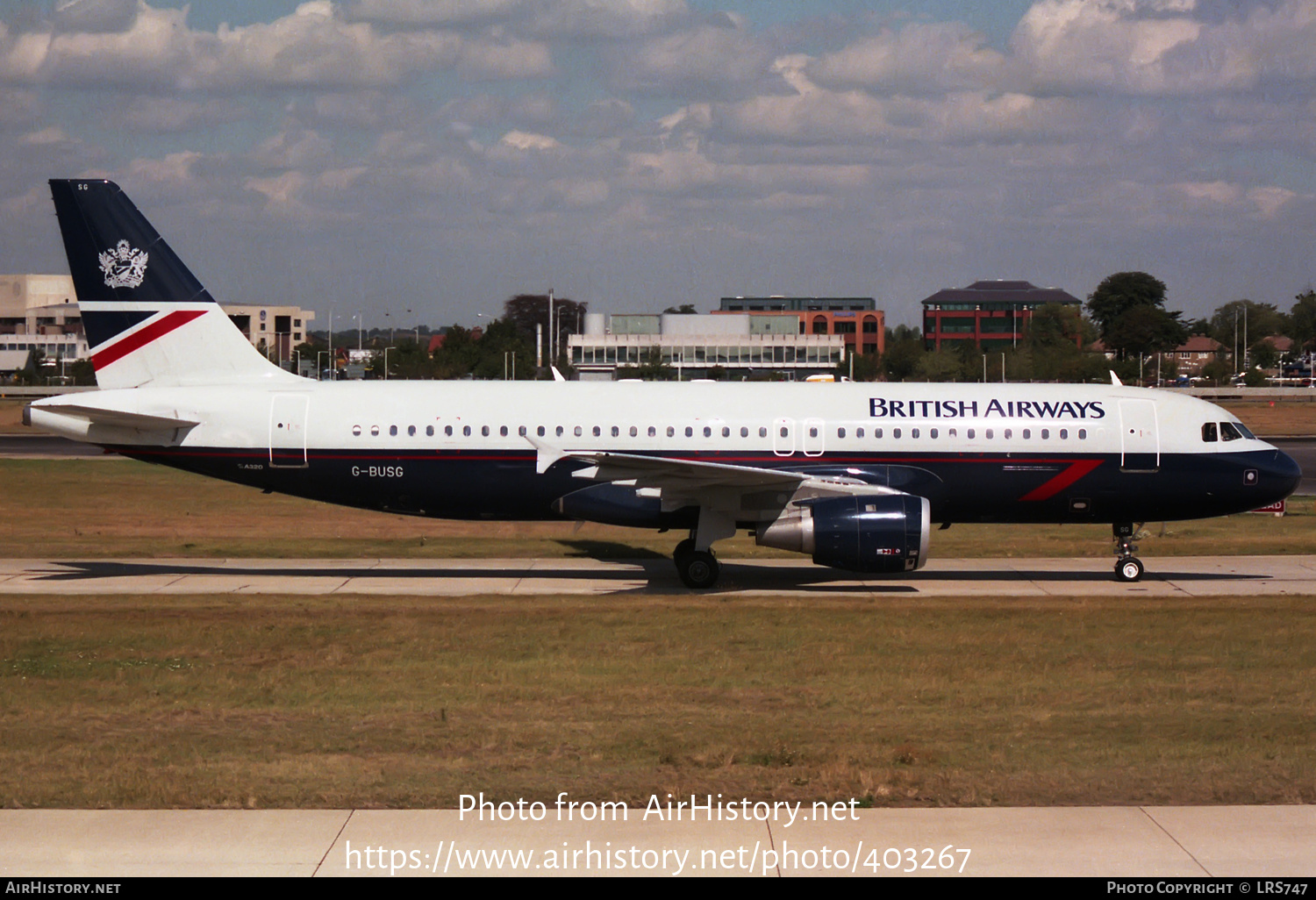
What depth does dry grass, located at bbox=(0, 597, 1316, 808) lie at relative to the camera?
440 inches

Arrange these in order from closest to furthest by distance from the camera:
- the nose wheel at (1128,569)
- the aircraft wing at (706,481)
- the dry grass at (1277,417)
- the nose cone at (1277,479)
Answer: the aircraft wing at (706,481), the nose cone at (1277,479), the nose wheel at (1128,569), the dry grass at (1277,417)

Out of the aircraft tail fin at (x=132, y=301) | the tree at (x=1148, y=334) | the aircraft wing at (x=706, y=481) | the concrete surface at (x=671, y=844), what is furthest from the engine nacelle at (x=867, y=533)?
the tree at (x=1148, y=334)

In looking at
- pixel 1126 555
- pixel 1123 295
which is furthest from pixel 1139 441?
pixel 1123 295

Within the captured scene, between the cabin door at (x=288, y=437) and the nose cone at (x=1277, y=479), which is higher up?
the cabin door at (x=288, y=437)

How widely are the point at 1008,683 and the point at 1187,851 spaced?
22.2ft

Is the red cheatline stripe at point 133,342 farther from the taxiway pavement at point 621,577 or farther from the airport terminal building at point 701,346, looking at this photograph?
the airport terminal building at point 701,346

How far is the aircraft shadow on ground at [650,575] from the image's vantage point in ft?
83.8

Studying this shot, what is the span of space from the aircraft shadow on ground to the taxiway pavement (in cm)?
2

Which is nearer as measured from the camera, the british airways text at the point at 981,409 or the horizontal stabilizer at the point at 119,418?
the horizontal stabilizer at the point at 119,418

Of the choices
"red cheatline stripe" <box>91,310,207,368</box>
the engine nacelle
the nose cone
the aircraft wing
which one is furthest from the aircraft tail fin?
the nose cone

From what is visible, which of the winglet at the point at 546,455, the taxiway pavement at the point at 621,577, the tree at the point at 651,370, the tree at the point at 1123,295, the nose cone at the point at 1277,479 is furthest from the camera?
the tree at the point at 1123,295

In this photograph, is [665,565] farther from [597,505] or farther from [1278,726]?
[1278,726]

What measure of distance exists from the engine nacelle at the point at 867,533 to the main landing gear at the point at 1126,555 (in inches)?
207

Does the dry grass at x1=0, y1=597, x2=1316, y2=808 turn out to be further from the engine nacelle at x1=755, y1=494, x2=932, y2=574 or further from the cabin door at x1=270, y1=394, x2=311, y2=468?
the cabin door at x1=270, y1=394, x2=311, y2=468
